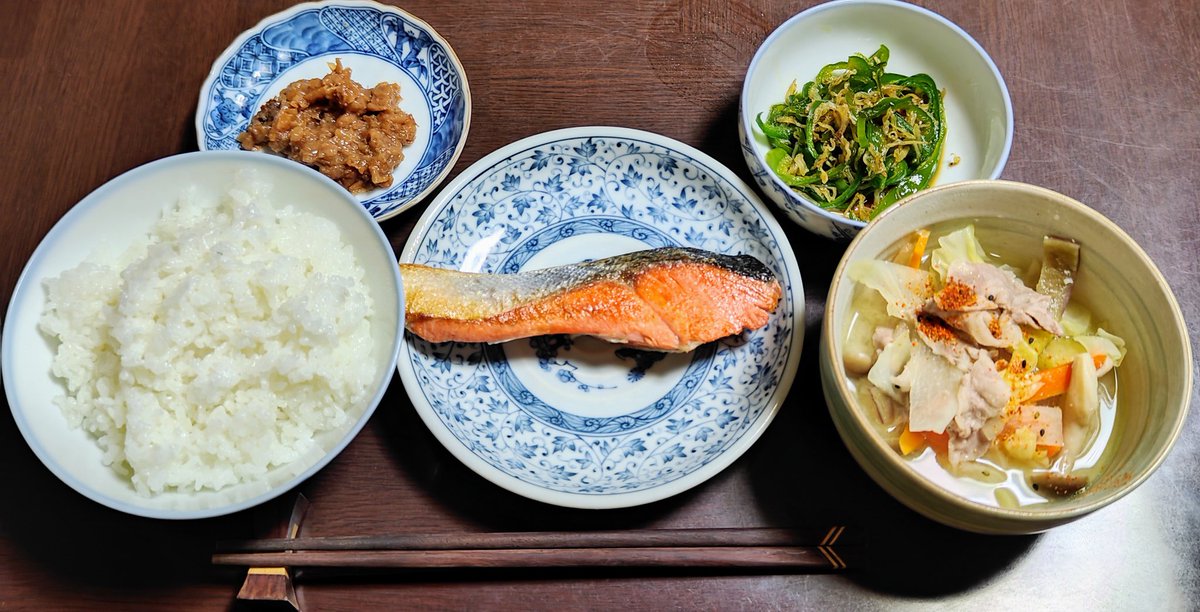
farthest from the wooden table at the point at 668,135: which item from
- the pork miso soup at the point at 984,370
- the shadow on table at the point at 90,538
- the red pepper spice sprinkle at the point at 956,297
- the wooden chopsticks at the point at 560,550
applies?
the red pepper spice sprinkle at the point at 956,297

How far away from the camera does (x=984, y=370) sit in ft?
5.45

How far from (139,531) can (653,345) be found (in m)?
1.31

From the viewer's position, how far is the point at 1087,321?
6.02 ft

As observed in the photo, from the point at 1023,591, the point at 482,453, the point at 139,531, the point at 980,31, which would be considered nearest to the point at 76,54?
the point at 139,531

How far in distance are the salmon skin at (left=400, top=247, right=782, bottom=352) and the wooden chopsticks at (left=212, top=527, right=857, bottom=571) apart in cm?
45

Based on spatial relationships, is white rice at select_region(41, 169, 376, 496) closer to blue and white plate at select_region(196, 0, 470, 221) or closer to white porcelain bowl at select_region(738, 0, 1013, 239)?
blue and white plate at select_region(196, 0, 470, 221)

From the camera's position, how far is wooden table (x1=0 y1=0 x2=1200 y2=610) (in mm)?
1877

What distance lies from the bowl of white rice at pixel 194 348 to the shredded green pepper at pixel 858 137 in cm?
111

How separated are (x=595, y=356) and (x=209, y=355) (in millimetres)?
894

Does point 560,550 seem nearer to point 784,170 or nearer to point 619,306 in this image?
point 619,306

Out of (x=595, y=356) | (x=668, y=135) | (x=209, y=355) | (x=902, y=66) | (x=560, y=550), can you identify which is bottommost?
(x=560, y=550)

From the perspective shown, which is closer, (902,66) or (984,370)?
(984,370)

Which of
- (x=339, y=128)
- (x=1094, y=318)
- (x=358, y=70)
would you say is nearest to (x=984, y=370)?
(x=1094, y=318)

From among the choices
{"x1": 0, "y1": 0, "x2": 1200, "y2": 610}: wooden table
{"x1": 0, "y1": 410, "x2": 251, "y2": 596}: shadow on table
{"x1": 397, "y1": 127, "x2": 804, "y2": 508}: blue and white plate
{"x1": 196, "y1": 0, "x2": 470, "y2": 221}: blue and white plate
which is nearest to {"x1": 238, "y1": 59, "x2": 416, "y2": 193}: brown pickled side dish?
{"x1": 196, "y1": 0, "x2": 470, "y2": 221}: blue and white plate
